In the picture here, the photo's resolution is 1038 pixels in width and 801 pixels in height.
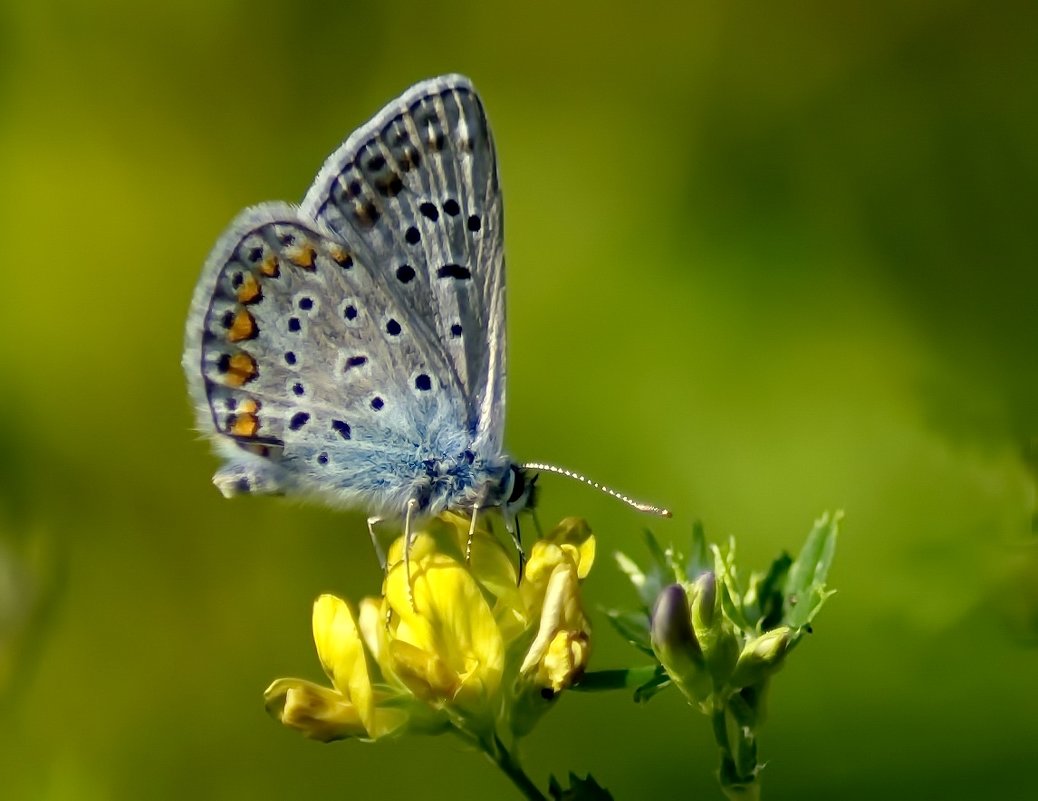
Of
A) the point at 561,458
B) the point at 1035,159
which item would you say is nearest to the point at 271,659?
the point at 561,458

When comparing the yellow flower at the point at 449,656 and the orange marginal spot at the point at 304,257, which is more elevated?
the orange marginal spot at the point at 304,257

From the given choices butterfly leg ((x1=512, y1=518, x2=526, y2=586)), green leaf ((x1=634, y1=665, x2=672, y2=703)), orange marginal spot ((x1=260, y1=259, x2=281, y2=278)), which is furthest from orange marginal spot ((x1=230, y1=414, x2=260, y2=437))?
green leaf ((x1=634, y1=665, x2=672, y2=703))

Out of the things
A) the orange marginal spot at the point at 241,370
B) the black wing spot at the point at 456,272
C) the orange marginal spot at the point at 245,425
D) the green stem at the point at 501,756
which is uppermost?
the black wing spot at the point at 456,272

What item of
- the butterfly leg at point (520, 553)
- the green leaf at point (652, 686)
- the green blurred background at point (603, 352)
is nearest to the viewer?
the green leaf at point (652, 686)

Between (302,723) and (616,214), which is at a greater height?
(616,214)

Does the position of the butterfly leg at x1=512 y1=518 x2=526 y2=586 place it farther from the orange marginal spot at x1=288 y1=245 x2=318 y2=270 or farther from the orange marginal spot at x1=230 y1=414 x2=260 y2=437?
the orange marginal spot at x1=288 y1=245 x2=318 y2=270

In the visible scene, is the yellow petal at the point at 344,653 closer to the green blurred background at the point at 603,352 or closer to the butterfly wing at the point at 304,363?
the butterfly wing at the point at 304,363

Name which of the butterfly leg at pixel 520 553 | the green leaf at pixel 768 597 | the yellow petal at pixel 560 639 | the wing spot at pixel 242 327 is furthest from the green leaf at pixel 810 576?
the wing spot at pixel 242 327

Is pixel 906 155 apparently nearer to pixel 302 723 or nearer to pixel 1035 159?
pixel 1035 159
